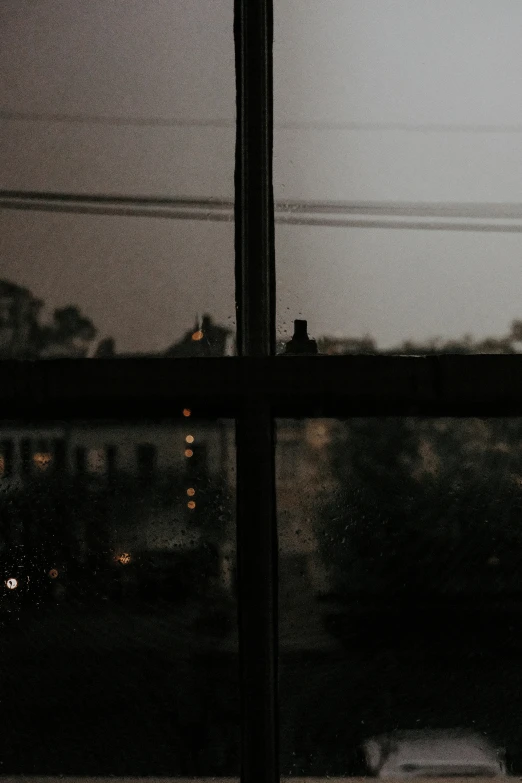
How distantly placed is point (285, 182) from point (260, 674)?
0.54 meters

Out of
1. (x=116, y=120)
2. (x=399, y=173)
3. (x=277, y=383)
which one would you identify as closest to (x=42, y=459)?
(x=277, y=383)

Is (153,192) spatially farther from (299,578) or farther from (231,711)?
(231,711)

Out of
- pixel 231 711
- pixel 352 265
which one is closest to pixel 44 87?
pixel 352 265

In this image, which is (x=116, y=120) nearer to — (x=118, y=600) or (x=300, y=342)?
(x=300, y=342)

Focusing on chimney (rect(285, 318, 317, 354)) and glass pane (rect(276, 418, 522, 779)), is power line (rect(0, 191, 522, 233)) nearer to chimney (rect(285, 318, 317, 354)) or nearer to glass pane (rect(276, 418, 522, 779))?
chimney (rect(285, 318, 317, 354))

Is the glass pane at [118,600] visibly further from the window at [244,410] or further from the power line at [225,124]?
the power line at [225,124]

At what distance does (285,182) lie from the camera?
0.80 m

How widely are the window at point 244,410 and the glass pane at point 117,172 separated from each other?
0.10 ft

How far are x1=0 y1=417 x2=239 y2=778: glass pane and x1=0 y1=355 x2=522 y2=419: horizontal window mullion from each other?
87mm

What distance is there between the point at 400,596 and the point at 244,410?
27 centimetres

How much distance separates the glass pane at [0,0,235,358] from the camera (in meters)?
0.80

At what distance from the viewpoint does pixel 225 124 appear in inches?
32.0

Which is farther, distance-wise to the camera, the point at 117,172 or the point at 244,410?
the point at 117,172

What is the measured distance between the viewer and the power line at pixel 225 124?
790 mm
